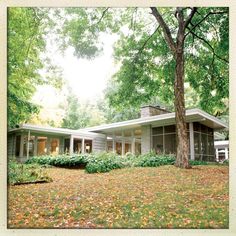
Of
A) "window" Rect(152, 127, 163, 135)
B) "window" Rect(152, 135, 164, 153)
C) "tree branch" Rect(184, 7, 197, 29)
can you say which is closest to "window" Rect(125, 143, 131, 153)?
"window" Rect(152, 135, 164, 153)

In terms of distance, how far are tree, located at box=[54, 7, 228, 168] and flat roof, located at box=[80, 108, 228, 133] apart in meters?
0.77

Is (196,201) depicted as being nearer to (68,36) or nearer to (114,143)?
(114,143)

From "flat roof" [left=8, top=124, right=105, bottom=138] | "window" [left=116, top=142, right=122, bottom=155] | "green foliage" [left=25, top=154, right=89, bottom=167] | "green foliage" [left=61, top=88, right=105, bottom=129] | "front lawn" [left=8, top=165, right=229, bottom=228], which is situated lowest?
"front lawn" [left=8, top=165, right=229, bottom=228]

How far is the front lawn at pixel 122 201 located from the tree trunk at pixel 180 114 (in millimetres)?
573

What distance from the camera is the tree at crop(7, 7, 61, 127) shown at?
5586mm

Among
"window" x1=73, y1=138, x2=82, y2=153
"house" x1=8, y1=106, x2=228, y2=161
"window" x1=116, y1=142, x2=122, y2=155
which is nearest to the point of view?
"house" x1=8, y1=106, x2=228, y2=161

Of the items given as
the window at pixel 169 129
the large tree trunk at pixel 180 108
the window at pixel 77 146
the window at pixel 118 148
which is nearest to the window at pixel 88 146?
the window at pixel 77 146

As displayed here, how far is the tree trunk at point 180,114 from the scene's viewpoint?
6.27 metres

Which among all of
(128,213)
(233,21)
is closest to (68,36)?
(233,21)

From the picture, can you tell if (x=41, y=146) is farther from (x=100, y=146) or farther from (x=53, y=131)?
(x=100, y=146)

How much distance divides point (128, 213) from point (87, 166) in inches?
65.7

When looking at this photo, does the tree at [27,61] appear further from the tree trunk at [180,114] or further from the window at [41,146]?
the tree trunk at [180,114]

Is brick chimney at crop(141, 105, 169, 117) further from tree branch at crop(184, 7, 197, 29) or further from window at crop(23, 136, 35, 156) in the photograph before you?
window at crop(23, 136, 35, 156)

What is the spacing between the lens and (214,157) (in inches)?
305
